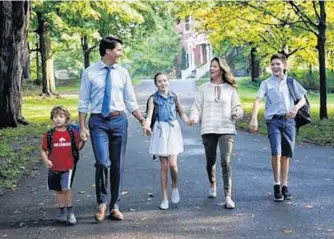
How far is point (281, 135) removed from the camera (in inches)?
276

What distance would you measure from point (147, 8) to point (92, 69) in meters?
30.3

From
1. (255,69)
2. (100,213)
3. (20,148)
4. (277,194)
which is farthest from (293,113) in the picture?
(255,69)

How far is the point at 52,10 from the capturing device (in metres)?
29.4

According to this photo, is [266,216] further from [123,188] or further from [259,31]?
[259,31]

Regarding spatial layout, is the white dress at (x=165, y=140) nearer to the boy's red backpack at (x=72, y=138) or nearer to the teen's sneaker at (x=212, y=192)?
the teen's sneaker at (x=212, y=192)

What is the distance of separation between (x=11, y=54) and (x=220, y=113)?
11.3 metres

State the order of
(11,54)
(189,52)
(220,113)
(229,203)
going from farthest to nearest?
(189,52), (11,54), (220,113), (229,203)

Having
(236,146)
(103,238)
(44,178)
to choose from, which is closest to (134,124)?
(236,146)

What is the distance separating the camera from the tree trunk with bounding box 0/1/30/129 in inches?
635

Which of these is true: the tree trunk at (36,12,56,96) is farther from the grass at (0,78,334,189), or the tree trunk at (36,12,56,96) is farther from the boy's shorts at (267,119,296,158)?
the boy's shorts at (267,119,296,158)

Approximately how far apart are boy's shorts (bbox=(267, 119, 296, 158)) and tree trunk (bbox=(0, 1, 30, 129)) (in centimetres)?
1116

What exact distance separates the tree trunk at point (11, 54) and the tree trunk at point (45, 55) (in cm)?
1323

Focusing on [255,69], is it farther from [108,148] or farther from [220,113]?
[108,148]

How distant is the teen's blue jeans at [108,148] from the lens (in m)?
5.96
